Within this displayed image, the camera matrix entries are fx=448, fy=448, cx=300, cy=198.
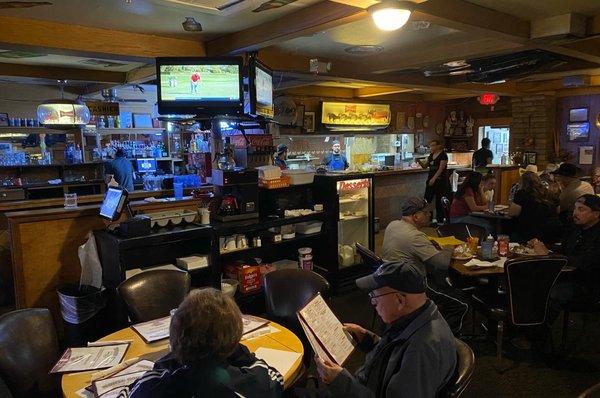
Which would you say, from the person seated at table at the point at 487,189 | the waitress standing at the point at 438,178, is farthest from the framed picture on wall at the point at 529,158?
the person seated at table at the point at 487,189

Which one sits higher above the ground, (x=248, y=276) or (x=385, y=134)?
(x=385, y=134)

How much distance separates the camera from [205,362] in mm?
1602

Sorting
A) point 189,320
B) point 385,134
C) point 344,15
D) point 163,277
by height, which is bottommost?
point 163,277

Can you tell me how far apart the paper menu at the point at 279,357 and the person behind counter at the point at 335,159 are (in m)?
6.95

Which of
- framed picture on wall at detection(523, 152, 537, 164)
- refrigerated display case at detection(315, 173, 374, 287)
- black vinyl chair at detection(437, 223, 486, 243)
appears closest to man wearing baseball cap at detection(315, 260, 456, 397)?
black vinyl chair at detection(437, 223, 486, 243)

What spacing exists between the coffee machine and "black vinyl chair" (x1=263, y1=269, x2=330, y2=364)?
4.96 ft

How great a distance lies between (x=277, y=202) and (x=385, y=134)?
7441 mm

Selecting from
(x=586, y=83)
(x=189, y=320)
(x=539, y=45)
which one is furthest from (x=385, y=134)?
(x=189, y=320)

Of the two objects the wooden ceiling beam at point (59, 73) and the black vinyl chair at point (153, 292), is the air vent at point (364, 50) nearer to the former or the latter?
the black vinyl chair at point (153, 292)

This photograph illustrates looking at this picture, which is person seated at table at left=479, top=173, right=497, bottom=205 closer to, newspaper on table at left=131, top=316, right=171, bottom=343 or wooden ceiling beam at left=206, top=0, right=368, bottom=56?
wooden ceiling beam at left=206, top=0, right=368, bottom=56

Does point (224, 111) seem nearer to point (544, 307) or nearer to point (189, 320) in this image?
point (189, 320)

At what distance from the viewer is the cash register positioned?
383 centimetres

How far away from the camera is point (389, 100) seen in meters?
11.7

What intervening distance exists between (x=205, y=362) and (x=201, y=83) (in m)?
3.19
